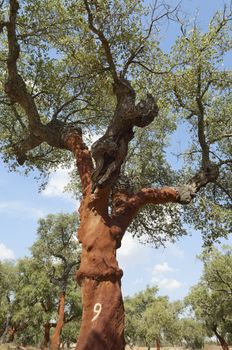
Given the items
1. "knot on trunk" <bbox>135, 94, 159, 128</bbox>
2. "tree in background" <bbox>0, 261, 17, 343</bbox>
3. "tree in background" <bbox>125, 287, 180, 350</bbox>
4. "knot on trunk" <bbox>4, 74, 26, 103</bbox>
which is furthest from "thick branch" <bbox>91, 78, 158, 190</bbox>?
"tree in background" <bbox>125, 287, 180, 350</bbox>

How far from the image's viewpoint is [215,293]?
44.6 metres

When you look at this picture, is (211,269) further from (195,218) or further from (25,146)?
(25,146)

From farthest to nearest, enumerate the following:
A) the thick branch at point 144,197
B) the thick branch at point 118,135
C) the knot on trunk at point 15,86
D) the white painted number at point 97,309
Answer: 1. the knot on trunk at point 15,86
2. the thick branch at point 144,197
3. the thick branch at point 118,135
4. the white painted number at point 97,309

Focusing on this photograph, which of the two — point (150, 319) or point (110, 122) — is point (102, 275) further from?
point (150, 319)

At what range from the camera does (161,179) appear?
17.7 metres

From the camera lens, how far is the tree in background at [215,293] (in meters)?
41.5

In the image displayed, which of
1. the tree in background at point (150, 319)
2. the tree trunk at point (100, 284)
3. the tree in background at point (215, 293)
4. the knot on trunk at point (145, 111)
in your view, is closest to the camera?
the tree trunk at point (100, 284)

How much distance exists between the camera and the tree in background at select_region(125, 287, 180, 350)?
7212 cm

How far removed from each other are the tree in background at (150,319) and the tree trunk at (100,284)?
6332 centimetres

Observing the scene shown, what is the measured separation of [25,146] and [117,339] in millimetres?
7480

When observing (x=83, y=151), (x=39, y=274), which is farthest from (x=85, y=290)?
(x=39, y=274)

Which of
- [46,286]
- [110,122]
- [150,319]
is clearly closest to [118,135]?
[110,122]

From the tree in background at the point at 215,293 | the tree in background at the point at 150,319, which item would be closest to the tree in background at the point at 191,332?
the tree in background at the point at 150,319

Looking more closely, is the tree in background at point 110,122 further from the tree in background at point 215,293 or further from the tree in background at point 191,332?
the tree in background at point 191,332
